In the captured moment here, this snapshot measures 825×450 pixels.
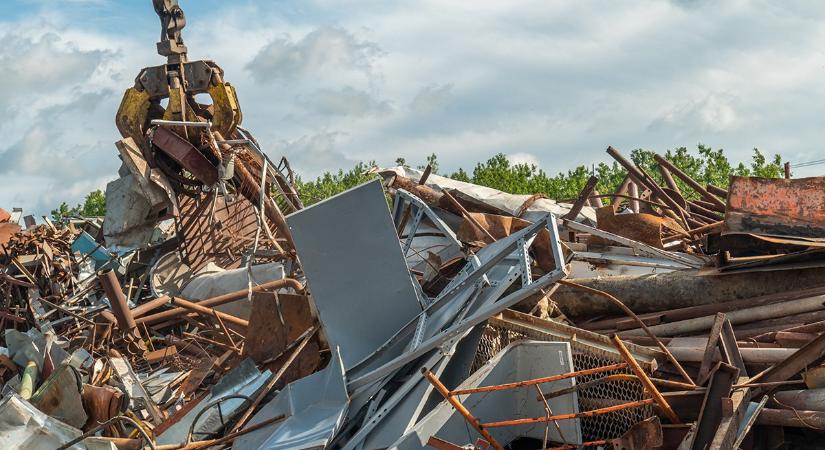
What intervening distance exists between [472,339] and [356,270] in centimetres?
100

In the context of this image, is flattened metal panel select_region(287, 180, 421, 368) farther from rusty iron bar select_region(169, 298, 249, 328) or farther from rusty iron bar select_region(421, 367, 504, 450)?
rusty iron bar select_region(169, 298, 249, 328)

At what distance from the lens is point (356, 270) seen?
6953 millimetres

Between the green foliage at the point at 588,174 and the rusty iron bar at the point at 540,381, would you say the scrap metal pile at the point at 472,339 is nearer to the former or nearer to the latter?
the rusty iron bar at the point at 540,381

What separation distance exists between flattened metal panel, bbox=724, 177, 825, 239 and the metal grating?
1.89 m

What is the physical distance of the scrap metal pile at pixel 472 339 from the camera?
588 cm

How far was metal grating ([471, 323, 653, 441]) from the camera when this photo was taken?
605cm

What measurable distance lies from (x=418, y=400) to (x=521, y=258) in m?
1.16

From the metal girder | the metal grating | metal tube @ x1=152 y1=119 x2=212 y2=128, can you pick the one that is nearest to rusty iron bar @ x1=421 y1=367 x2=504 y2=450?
the metal girder

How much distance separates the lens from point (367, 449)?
20.4 ft

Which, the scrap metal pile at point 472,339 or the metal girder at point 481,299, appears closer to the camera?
the scrap metal pile at point 472,339

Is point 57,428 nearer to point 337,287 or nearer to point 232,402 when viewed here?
point 232,402

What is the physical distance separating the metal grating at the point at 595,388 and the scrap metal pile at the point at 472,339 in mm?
14

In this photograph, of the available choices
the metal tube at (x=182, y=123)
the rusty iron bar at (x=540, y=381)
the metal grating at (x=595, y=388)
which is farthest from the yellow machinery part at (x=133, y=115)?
the rusty iron bar at (x=540, y=381)

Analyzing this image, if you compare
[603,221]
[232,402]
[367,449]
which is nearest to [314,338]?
[232,402]
